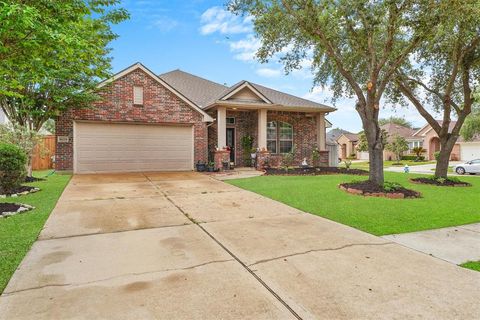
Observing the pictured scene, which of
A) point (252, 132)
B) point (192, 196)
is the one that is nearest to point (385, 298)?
point (192, 196)

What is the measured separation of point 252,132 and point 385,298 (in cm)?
1461

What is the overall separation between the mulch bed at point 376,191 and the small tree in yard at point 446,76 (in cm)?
410

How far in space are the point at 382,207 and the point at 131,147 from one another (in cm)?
1145

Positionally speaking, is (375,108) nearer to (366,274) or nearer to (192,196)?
(192,196)

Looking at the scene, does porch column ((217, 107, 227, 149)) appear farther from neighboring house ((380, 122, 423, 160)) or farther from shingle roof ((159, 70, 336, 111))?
neighboring house ((380, 122, 423, 160))

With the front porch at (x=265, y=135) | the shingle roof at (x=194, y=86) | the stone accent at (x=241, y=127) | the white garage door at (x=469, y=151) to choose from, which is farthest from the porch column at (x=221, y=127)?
the white garage door at (x=469, y=151)

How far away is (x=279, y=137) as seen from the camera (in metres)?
17.8

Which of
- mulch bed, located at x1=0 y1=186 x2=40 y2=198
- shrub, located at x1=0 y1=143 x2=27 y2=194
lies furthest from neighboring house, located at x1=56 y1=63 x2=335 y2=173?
shrub, located at x1=0 y1=143 x2=27 y2=194

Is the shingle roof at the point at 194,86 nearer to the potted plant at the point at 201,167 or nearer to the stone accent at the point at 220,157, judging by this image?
the stone accent at the point at 220,157

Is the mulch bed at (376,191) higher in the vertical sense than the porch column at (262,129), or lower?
lower

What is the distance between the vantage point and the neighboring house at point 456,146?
32969 mm

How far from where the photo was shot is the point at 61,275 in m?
3.30

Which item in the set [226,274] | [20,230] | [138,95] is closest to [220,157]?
[138,95]

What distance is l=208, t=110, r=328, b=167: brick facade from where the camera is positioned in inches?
661
